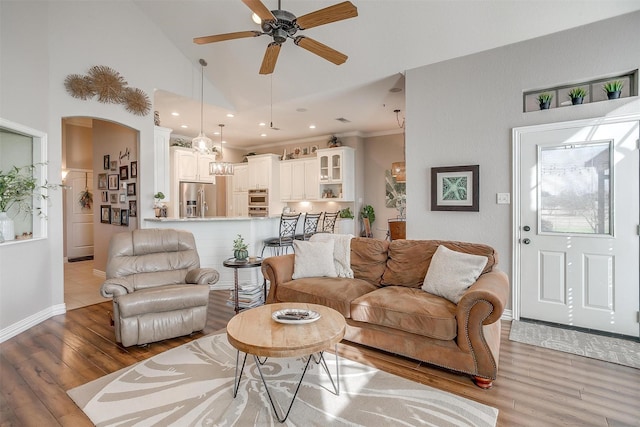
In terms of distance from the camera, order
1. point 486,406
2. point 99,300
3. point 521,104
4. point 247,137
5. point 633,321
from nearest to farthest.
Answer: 1. point 486,406
2. point 633,321
3. point 521,104
4. point 99,300
5. point 247,137

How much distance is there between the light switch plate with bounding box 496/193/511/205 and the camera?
12.1 feet

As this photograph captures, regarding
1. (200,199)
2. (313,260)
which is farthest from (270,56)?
(200,199)

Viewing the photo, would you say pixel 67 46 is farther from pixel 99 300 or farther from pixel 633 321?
pixel 633 321

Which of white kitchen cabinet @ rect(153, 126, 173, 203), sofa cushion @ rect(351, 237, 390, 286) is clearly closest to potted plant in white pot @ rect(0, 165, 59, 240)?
white kitchen cabinet @ rect(153, 126, 173, 203)

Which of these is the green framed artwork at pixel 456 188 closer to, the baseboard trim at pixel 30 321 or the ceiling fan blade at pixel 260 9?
the ceiling fan blade at pixel 260 9

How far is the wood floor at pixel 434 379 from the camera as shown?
201cm

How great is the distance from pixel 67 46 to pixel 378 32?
12.7 feet

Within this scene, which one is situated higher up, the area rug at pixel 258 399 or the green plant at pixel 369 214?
the green plant at pixel 369 214

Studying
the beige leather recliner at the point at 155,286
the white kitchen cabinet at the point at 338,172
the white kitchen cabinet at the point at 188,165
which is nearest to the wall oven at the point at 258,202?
the white kitchen cabinet at the point at 188,165

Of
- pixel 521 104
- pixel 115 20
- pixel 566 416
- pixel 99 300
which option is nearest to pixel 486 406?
pixel 566 416

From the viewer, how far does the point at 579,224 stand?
335cm

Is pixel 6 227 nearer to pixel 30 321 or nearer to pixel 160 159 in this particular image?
pixel 30 321

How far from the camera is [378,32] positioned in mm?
3955

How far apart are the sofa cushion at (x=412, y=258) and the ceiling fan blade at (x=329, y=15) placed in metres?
2.16
